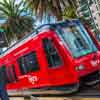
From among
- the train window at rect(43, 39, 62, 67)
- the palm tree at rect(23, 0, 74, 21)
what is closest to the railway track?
the train window at rect(43, 39, 62, 67)

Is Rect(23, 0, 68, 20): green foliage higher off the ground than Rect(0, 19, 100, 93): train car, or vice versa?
Rect(23, 0, 68, 20): green foliage

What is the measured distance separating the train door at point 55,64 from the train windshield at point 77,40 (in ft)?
1.59

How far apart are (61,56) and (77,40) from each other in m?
1.06

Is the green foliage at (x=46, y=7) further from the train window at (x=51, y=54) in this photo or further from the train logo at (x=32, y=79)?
the train window at (x=51, y=54)

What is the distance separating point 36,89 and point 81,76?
2.77m

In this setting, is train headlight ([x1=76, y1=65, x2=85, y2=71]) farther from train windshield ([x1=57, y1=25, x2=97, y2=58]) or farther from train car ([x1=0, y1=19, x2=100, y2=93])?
train windshield ([x1=57, y1=25, x2=97, y2=58])

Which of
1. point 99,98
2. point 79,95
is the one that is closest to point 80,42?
point 79,95

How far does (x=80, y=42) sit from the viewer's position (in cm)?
1463

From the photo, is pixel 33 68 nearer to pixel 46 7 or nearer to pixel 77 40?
pixel 77 40

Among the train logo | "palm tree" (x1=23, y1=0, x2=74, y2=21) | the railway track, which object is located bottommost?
the railway track

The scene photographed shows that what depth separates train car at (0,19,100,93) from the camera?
45.8ft

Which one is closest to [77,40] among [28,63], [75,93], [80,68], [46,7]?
[80,68]

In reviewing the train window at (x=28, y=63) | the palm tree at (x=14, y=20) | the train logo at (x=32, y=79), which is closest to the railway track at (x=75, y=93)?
the train logo at (x=32, y=79)

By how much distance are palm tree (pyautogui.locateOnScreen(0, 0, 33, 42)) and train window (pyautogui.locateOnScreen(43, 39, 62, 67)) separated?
→ 33.4m
